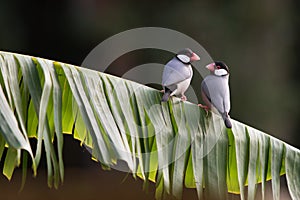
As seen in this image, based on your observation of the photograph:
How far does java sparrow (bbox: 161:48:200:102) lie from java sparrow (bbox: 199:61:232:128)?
7 cm

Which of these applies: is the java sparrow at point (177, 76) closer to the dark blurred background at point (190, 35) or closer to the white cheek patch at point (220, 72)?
the white cheek patch at point (220, 72)

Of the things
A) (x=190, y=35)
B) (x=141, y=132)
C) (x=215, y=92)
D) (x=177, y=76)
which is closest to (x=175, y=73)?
(x=177, y=76)

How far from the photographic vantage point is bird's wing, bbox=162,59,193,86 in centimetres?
222

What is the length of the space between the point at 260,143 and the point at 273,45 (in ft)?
11.8

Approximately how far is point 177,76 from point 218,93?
14 cm

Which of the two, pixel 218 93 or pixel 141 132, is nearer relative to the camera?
pixel 141 132

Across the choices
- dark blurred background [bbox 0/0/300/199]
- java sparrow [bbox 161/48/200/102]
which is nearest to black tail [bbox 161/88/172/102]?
java sparrow [bbox 161/48/200/102]

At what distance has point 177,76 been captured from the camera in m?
2.25

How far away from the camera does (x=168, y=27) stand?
5.43 meters

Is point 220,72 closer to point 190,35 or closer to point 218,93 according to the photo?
point 218,93

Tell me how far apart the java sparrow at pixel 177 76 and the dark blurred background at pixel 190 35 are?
118 inches

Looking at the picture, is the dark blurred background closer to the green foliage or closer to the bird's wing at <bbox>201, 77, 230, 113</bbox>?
the bird's wing at <bbox>201, 77, 230, 113</bbox>

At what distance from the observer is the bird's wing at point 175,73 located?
2.22 meters

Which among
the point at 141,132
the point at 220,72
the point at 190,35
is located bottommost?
the point at 190,35
